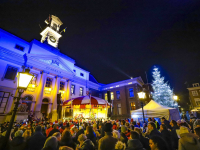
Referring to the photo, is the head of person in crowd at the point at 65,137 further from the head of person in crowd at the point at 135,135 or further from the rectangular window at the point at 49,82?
the rectangular window at the point at 49,82

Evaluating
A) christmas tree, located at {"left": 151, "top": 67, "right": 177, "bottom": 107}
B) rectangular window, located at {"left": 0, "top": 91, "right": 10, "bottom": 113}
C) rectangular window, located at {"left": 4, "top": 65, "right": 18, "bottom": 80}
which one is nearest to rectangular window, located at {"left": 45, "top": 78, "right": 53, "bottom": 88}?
rectangular window, located at {"left": 4, "top": 65, "right": 18, "bottom": 80}

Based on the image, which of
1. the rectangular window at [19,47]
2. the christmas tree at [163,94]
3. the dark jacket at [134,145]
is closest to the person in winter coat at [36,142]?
the dark jacket at [134,145]

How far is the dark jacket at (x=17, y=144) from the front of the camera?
322 centimetres

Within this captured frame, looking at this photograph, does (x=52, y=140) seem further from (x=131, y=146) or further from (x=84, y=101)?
(x=84, y=101)

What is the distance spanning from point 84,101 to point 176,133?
26.4 ft

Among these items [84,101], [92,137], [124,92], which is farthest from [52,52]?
[92,137]

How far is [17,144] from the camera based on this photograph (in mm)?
3318

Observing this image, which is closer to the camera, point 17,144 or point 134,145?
point 134,145

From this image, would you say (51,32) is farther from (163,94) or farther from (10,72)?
(163,94)

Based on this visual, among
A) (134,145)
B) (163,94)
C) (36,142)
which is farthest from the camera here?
(163,94)

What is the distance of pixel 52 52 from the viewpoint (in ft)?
76.0

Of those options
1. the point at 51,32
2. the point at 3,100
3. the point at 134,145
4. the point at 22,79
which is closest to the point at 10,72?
the point at 3,100

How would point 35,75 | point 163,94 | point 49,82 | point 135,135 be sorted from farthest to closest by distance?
point 163,94 → point 49,82 → point 35,75 → point 135,135

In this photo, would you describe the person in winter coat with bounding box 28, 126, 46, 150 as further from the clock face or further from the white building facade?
the clock face
